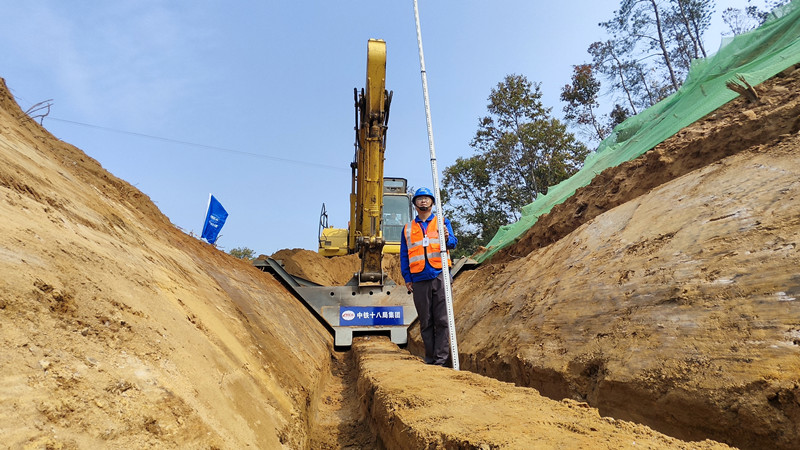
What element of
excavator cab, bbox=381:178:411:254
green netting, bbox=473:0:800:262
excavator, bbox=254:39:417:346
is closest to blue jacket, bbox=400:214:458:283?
excavator, bbox=254:39:417:346

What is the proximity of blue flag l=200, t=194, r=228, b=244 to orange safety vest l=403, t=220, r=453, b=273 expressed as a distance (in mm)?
11068

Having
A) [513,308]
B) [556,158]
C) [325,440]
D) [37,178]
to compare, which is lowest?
[325,440]

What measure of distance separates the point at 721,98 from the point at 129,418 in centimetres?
659

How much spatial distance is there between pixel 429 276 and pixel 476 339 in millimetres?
874

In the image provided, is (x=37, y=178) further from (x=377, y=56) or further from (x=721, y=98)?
(x=721, y=98)

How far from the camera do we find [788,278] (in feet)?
7.81

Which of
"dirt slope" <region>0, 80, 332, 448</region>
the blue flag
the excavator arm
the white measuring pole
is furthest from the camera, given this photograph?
the blue flag

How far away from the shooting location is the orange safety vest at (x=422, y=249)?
17.2ft

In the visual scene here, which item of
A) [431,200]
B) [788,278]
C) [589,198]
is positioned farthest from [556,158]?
[788,278]

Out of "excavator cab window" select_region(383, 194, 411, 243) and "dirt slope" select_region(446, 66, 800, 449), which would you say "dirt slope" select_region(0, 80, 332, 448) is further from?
"excavator cab window" select_region(383, 194, 411, 243)

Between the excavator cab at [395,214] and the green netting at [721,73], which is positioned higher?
the excavator cab at [395,214]

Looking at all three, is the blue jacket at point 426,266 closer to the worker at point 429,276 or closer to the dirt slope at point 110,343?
the worker at point 429,276

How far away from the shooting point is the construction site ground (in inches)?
62.0

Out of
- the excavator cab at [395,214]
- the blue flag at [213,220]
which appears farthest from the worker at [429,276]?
the blue flag at [213,220]
